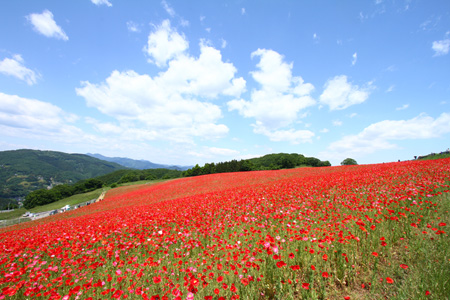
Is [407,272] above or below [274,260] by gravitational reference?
above

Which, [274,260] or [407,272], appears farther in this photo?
[274,260]

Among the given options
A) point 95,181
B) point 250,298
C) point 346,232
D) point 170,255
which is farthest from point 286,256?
point 95,181

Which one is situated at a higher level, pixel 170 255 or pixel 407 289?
pixel 407 289

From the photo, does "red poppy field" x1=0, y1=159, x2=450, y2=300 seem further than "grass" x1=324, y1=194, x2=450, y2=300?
Yes

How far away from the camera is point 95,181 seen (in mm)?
100625

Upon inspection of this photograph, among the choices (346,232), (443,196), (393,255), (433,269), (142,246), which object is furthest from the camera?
(142,246)

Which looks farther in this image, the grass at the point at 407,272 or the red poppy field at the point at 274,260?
the red poppy field at the point at 274,260

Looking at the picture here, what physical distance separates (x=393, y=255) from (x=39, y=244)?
11.0 m

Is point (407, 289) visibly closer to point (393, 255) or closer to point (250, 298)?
point (393, 255)

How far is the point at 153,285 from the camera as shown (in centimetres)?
393

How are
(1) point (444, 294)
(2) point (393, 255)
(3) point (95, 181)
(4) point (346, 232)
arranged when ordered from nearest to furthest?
(1) point (444, 294) → (2) point (393, 255) → (4) point (346, 232) → (3) point (95, 181)

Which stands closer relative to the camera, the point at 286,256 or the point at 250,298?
the point at 250,298

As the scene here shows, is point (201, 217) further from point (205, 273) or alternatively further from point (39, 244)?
point (39, 244)

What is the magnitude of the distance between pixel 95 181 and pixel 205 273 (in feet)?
391
